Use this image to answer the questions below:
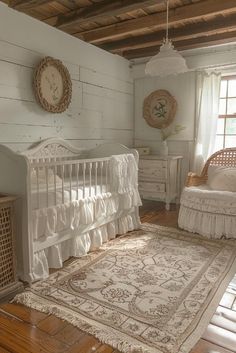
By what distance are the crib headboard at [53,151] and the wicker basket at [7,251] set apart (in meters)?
1.02

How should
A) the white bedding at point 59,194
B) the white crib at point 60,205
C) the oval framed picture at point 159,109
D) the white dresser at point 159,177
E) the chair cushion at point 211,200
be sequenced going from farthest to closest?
the oval framed picture at point 159,109
the white dresser at point 159,177
the chair cushion at point 211,200
the white bedding at point 59,194
the white crib at point 60,205

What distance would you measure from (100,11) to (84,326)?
2644mm

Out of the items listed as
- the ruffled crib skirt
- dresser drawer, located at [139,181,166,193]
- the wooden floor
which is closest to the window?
dresser drawer, located at [139,181,166,193]

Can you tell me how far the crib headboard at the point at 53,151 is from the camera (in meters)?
2.87

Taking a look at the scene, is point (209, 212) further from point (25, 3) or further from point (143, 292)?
point (25, 3)

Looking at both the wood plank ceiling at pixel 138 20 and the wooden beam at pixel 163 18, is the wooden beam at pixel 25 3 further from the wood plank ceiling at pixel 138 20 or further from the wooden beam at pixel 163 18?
the wooden beam at pixel 163 18

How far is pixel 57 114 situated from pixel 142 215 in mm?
1709

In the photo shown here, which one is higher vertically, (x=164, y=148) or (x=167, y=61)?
(x=167, y=61)

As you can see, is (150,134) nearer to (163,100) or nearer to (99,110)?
(163,100)

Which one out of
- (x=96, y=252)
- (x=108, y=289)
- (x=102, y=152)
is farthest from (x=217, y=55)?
(x=108, y=289)

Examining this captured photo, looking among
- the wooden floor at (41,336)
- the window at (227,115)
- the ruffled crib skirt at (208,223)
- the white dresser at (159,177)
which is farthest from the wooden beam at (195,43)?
the wooden floor at (41,336)

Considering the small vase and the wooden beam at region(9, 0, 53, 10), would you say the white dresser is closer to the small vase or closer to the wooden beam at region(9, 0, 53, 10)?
the small vase

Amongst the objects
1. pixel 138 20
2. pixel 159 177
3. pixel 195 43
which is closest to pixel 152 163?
pixel 159 177

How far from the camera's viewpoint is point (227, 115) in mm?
3980
